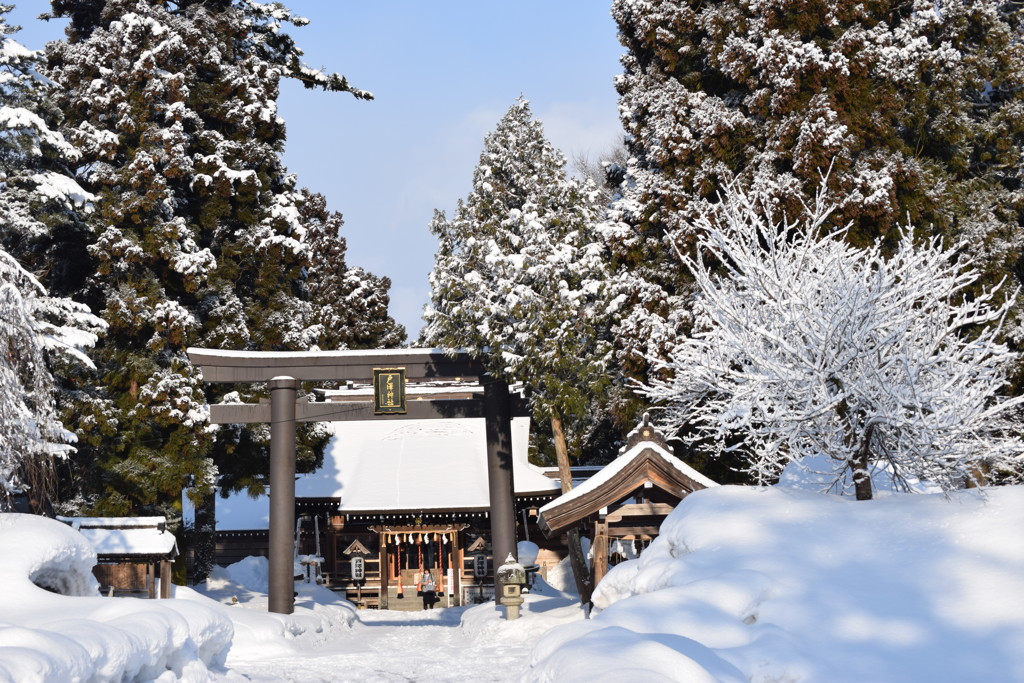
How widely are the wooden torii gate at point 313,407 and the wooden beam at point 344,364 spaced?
0.02m

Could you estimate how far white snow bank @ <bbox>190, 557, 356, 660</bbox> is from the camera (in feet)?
50.0

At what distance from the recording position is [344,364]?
20141 mm

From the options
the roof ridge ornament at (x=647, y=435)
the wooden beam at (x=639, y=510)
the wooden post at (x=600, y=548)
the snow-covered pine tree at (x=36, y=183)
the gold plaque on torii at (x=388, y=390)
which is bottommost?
the wooden post at (x=600, y=548)

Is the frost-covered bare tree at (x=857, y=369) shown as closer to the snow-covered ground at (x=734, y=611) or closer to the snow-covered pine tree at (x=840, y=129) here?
the snow-covered ground at (x=734, y=611)

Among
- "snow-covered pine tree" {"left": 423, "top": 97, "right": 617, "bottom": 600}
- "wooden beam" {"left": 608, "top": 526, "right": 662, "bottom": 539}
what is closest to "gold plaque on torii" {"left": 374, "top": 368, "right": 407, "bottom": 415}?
"snow-covered pine tree" {"left": 423, "top": 97, "right": 617, "bottom": 600}

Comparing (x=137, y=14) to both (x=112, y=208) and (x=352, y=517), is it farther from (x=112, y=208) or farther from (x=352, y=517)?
(x=352, y=517)

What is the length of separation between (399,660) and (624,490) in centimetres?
462

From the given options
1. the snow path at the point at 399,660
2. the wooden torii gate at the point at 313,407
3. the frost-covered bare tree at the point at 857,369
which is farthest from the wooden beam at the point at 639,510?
the frost-covered bare tree at the point at 857,369

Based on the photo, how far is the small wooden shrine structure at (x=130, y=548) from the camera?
17.9 meters

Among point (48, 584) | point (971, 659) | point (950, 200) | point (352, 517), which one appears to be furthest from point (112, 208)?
point (971, 659)

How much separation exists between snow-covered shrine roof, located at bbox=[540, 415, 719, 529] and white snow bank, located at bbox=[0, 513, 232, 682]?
5795 millimetres

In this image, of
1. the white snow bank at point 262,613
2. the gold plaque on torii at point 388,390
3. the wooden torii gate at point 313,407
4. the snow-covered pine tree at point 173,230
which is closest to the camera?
the white snow bank at point 262,613

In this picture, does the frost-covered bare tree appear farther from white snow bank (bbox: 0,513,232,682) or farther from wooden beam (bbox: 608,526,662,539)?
white snow bank (bbox: 0,513,232,682)

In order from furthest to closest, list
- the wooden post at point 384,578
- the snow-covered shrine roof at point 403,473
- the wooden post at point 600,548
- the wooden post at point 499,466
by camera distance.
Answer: the wooden post at point 384,578, the snow-covered shrine roof at point 403,473, the wooden post at point 499,466, the wooden post at point 600,548
